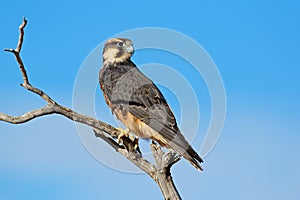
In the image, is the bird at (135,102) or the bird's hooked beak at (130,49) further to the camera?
the bird's hooked beak at (130,49)

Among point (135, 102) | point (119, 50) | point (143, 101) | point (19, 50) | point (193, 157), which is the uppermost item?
point (119, 50)

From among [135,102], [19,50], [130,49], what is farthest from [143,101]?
[19,50]

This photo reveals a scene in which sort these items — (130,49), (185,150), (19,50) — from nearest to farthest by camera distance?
(19,50) < (185,150) < (130,49)

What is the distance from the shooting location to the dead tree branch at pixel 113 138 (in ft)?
28.5

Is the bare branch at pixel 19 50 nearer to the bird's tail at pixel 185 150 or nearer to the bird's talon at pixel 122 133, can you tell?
the bird's talon at pixel 122 133

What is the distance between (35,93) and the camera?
9.05 m

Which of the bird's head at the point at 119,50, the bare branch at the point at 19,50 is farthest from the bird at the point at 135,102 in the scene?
the bare branch at the point at 19,50

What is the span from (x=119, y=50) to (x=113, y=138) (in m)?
1.93

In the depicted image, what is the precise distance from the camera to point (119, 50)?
11.0m

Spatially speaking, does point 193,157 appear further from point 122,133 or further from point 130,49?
point 130,49

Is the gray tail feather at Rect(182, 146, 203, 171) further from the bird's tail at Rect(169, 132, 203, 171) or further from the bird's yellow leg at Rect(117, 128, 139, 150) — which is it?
the bird's yellow leg at Rect(117, 128, 139, 150)

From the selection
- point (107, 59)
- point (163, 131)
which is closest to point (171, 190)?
point (163, 131)

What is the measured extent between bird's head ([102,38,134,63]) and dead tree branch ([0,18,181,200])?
1706 millimetres

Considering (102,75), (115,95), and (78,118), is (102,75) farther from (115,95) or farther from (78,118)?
(78,118)
